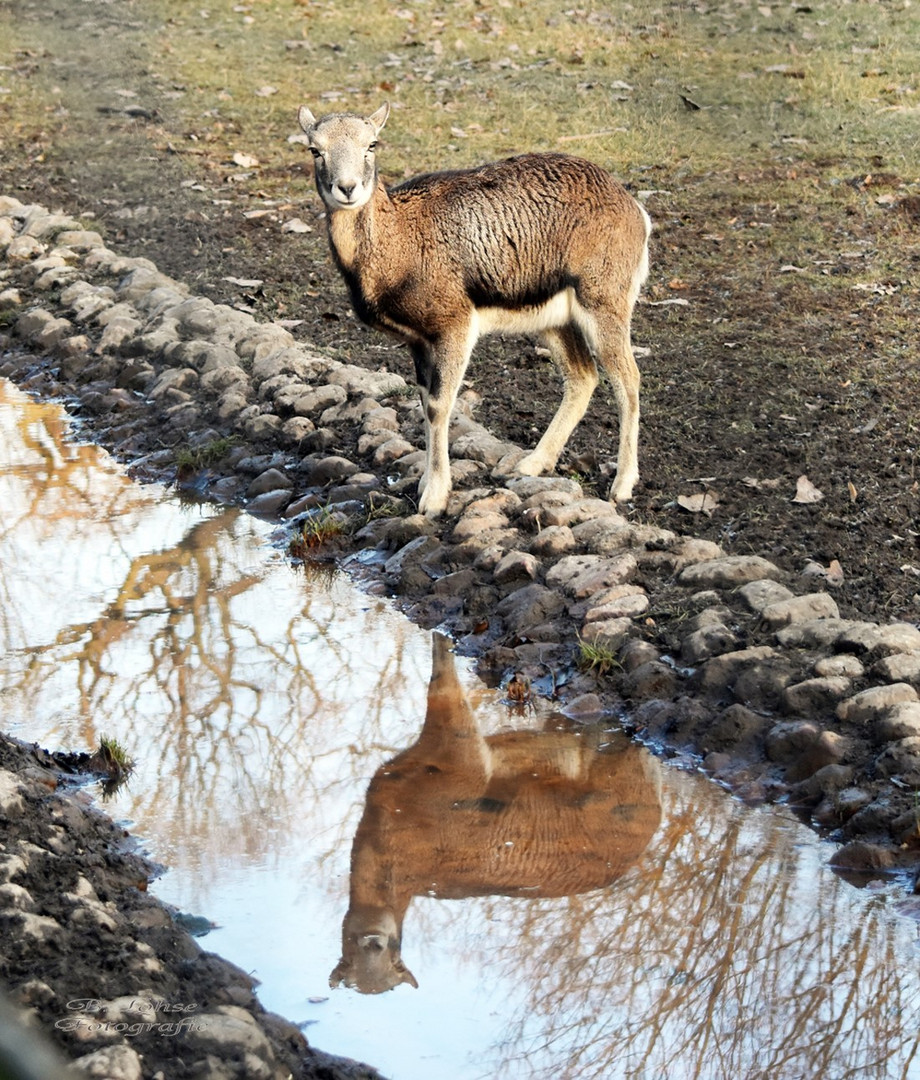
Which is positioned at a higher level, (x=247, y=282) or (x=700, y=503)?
(x=247, y=282)

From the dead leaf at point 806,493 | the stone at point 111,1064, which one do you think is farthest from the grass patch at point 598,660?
the stone at point 111,1064

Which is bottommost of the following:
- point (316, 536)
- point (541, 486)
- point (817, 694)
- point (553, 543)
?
point (817, 694)

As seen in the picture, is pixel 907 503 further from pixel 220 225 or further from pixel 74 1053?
pixel 220 225

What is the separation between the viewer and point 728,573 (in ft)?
20.5

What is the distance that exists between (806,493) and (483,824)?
9.74ft

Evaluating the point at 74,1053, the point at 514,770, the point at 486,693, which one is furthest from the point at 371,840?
the point at 74,1053

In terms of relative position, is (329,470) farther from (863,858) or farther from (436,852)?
(863,858)

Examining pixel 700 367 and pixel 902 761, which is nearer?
pixel 902 761

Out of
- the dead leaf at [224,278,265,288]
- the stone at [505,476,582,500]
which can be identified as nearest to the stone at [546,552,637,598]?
the stone at [505,476,582,500]

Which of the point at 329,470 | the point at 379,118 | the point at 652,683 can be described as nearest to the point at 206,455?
the point at 329,470

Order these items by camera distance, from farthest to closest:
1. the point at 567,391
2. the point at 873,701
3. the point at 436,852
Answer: the point at 567,391 < the point at 873,701 < the point at 436,852

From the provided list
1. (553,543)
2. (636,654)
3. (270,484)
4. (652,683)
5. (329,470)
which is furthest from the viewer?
(270,484)

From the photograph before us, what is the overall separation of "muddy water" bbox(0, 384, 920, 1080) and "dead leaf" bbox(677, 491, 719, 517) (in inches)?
62.1

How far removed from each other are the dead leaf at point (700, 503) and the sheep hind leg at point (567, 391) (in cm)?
78
